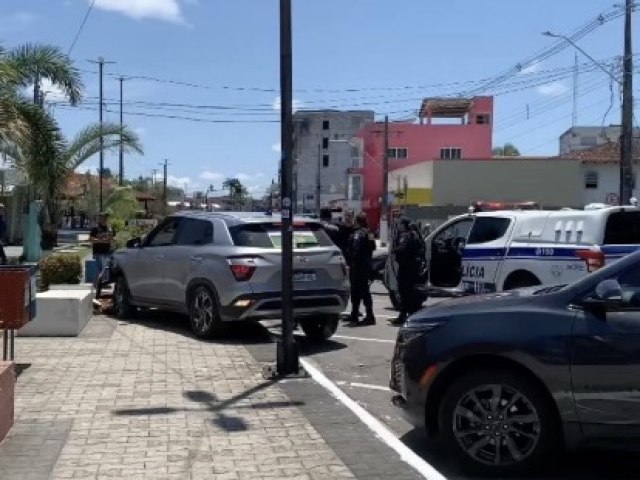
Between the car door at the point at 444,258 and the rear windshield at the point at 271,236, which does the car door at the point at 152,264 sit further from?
the car door at the point at 444,258

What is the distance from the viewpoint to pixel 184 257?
11.9m

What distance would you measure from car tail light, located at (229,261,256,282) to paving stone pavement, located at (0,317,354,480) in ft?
2.89

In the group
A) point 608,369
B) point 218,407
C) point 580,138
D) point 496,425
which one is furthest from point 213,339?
point 580,138

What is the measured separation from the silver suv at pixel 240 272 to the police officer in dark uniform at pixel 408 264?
66.7 inches

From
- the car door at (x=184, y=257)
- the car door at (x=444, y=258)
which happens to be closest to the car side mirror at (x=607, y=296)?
the car door at (x=184, y=257)

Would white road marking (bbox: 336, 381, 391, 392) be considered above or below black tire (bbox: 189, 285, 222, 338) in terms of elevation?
below

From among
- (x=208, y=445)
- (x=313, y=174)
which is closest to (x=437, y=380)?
(x=208, y=445)

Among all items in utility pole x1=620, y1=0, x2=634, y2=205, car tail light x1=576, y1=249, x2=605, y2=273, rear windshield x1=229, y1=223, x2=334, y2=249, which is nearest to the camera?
rear windshield x1=229, y1=223, x2=334, y2=249

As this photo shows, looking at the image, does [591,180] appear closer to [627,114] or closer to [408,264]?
[627,114]

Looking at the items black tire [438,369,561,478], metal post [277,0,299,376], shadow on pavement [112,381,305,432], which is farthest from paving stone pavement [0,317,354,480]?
black tire [438,369,561,478]

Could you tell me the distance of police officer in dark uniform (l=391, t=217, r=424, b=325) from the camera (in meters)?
13.0

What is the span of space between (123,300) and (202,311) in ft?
8.41

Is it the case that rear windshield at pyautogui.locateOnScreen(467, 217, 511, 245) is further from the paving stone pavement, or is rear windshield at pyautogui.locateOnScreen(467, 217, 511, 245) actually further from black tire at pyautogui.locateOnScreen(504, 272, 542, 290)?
the paving stone pavement

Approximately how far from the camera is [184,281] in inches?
465
